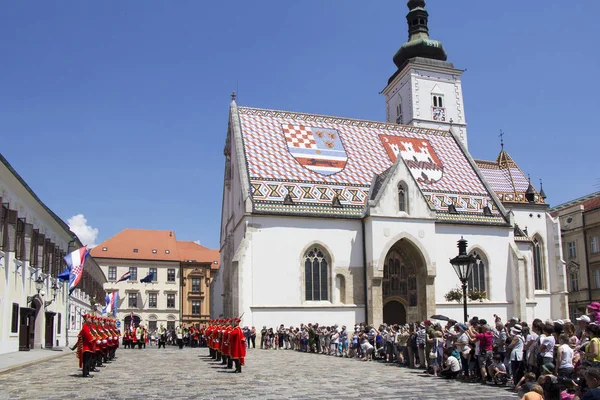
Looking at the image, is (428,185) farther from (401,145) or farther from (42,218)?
(42,218)

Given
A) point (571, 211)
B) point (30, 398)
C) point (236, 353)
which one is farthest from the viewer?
point (571, 211)

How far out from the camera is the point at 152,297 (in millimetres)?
75938

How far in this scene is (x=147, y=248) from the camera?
7844 cm

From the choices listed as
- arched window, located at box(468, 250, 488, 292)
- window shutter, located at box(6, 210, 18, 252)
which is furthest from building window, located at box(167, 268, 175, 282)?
window shutter, located at box(6, 210, 18, 252)

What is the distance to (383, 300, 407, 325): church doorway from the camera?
35.5 meters

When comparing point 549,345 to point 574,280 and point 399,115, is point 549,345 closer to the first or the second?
point 399,115

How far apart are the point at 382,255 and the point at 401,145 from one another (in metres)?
10.1

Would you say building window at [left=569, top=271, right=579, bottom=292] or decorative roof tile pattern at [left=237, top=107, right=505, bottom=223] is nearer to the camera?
decorative roof tile pattern at [left=237, top=107, right=505, bottom=223]

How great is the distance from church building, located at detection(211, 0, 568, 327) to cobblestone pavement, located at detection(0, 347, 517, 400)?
39.9 ft

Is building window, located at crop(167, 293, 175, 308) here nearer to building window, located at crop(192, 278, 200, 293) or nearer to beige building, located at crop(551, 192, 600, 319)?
building window, located at crop(192, 278, 200, 293)

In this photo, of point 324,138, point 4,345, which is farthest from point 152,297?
point 4,345

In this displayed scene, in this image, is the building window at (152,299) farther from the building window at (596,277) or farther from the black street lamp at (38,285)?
the building window at (596,277)

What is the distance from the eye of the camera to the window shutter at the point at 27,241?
26.1 meters

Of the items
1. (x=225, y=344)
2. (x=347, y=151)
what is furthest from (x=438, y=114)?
(x=225, y=344)
